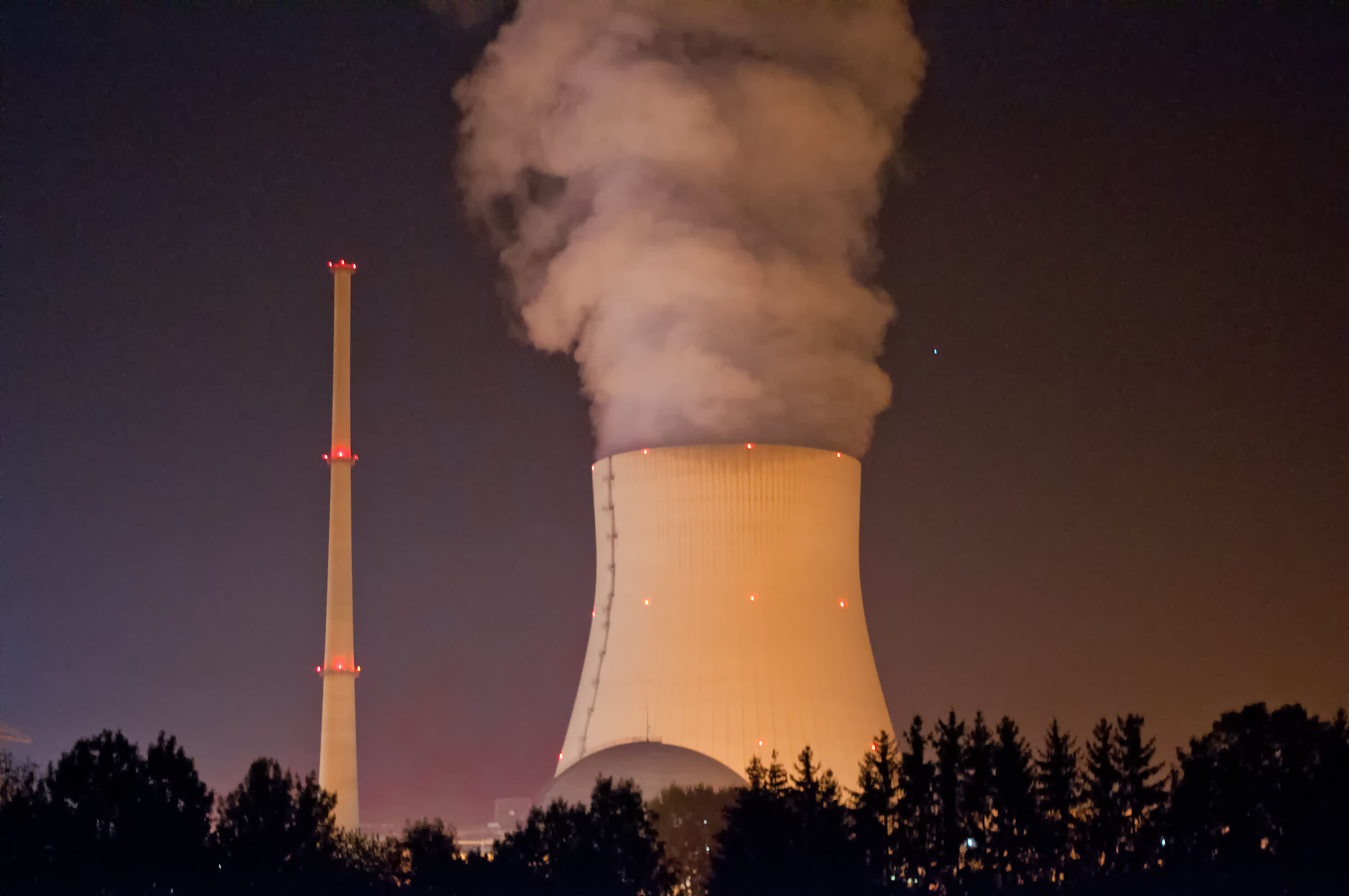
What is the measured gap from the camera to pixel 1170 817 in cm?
1562

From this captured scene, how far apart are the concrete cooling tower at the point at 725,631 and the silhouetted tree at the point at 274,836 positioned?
249 centimetres

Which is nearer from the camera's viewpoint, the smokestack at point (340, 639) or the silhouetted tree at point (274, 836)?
the silhouetted tree at point (274, 836)

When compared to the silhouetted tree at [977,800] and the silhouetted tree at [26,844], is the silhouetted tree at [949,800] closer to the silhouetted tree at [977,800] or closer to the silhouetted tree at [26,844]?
the silhouetted tree at [977,800]

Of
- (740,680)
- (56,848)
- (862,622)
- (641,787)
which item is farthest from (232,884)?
(862,622)

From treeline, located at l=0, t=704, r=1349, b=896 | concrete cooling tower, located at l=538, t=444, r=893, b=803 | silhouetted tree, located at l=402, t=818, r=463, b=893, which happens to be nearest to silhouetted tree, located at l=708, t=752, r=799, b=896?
treeline, located at l=0, t=704, r=1349, b=896

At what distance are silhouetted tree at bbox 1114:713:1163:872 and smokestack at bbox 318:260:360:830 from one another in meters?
11.4

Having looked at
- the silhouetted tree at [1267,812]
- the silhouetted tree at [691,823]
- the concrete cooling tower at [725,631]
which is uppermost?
the concrete cooling tower at [725,631]

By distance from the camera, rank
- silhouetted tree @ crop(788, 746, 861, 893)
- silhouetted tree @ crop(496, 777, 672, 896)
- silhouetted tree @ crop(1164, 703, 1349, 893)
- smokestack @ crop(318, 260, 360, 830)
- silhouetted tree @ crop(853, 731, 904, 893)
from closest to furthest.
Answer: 1. silhouetted tree @ crop(1164, 703, 1349, 893)
2. silhouetted tree @ crop(788, 746, 861, 893)
3. silhouetted tree @ crop(853, 731, 904, 893)
4. silhouetted tree @ crop(496, 777, 672, 896)
5. smokestack @ crop(318, 260, 360, 830)

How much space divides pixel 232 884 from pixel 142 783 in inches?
66.3

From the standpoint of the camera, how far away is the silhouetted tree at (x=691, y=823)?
1866 cm

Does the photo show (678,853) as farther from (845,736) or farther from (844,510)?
(844,510)

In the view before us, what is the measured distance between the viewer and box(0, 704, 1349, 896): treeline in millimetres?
15320

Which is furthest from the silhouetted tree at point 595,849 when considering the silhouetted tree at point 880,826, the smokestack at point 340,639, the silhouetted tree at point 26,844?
the smokestack at point 340,639

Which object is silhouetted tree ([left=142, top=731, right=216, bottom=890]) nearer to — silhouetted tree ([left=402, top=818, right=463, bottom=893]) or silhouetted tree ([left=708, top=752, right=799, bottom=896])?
silhouetted tree ([left=402, top=818, right=463, bottom=893])
